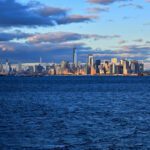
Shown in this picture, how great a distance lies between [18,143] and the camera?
4288 cm

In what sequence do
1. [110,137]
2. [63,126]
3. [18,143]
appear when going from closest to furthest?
[18,143], [110,137], [63,126]

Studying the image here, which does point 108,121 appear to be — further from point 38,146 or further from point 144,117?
point 38,146

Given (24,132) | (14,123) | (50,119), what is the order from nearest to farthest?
(24,132)
(14,123)
(50,119)

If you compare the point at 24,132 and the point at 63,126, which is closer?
the point at 24,132

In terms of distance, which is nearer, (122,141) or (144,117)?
(122,141)

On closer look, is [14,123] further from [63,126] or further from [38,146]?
[38,146]

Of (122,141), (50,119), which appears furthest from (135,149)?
(50,119)

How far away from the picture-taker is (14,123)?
60.3 metres

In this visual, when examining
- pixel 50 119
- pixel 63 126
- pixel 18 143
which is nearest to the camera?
pixel 18 143

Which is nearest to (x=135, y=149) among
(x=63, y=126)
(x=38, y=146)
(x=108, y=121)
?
(x=38, y=146)

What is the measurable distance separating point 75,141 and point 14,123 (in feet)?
57.1

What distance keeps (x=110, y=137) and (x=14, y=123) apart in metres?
17.0

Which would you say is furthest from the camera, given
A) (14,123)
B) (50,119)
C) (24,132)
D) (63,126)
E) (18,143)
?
(50,119)

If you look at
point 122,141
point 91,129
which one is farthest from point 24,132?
point 122,141
